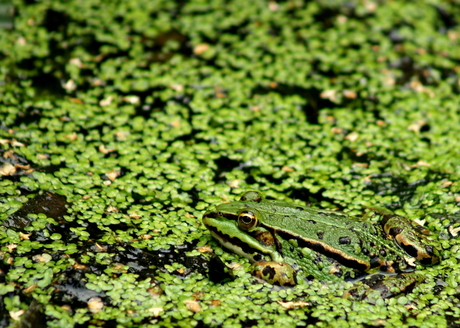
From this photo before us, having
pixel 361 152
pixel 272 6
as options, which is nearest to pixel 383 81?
pixel 361 152

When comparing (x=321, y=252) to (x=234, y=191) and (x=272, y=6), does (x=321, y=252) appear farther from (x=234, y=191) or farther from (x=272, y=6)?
(x=272, y=6)

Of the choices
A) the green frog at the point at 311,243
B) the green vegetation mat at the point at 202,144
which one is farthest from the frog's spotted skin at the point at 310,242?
the green vegetation mat at the point at 202,144

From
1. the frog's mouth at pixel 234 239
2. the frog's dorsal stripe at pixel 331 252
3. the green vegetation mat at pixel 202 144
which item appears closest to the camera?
the green vegetation mat at pixel 202 144

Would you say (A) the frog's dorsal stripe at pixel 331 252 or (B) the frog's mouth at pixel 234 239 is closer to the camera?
(A) the frog's dorsal stripe at pixel 331 252

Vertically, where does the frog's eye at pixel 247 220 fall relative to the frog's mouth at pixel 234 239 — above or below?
above

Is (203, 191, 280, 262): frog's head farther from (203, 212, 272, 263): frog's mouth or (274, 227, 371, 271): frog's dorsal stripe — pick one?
(274, 227, 371, 271): frog's dorsal stripe

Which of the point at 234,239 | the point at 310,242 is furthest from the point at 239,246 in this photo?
the point at 310,242

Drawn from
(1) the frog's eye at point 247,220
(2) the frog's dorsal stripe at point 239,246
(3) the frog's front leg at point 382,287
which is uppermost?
(1) the frog's eye at point 247,220

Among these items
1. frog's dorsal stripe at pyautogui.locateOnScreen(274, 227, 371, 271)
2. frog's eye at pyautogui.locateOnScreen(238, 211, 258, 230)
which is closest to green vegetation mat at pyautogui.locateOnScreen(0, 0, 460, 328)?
frog's dorsal stripe at pyautogui.locateOnScreen(274, 227, 371, 271)

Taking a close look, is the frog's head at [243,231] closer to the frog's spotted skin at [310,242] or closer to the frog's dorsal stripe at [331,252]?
the frog's spotted skin at [310,242]
